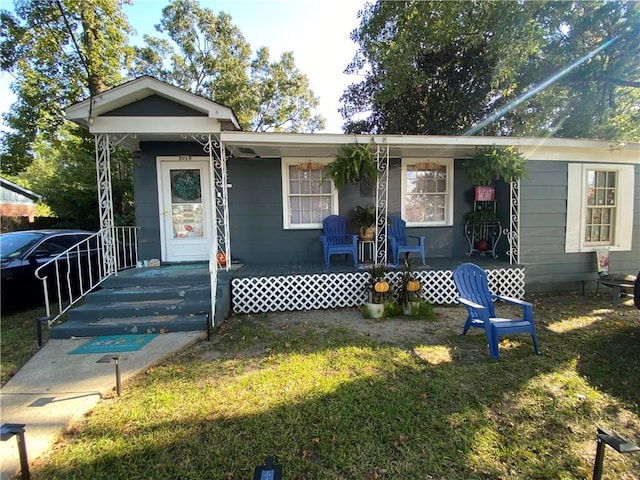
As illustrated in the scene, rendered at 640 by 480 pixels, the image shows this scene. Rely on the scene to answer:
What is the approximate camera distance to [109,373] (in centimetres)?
312

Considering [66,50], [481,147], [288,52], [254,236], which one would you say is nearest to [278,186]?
[254,236]

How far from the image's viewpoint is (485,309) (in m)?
3.51

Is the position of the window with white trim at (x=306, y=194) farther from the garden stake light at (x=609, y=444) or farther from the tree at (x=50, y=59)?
the tree at (x=50, y=59)

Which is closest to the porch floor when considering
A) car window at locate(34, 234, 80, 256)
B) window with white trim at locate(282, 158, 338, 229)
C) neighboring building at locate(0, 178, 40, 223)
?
window with white trim at locate(282, 158, 338, 229)

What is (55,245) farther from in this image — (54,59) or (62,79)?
Result: (54,59)

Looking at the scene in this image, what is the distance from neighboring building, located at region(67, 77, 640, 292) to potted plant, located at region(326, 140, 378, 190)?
16.4 inches

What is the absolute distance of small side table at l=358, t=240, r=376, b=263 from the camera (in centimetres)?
625

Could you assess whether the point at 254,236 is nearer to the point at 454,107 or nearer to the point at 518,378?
the point at 518,378

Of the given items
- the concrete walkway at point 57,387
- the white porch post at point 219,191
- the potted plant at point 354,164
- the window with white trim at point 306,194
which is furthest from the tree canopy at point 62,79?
the concrete walkway at point 57,387

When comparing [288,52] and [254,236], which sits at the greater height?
[288,52]

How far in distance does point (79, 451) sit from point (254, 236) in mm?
4589

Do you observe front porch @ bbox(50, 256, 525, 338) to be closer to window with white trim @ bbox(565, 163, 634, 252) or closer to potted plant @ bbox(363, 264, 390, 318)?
potted plant @ bbox(363, 264, 390, 318)

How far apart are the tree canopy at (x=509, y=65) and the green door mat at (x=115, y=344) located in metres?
8.05

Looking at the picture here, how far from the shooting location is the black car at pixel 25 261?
5047mm
